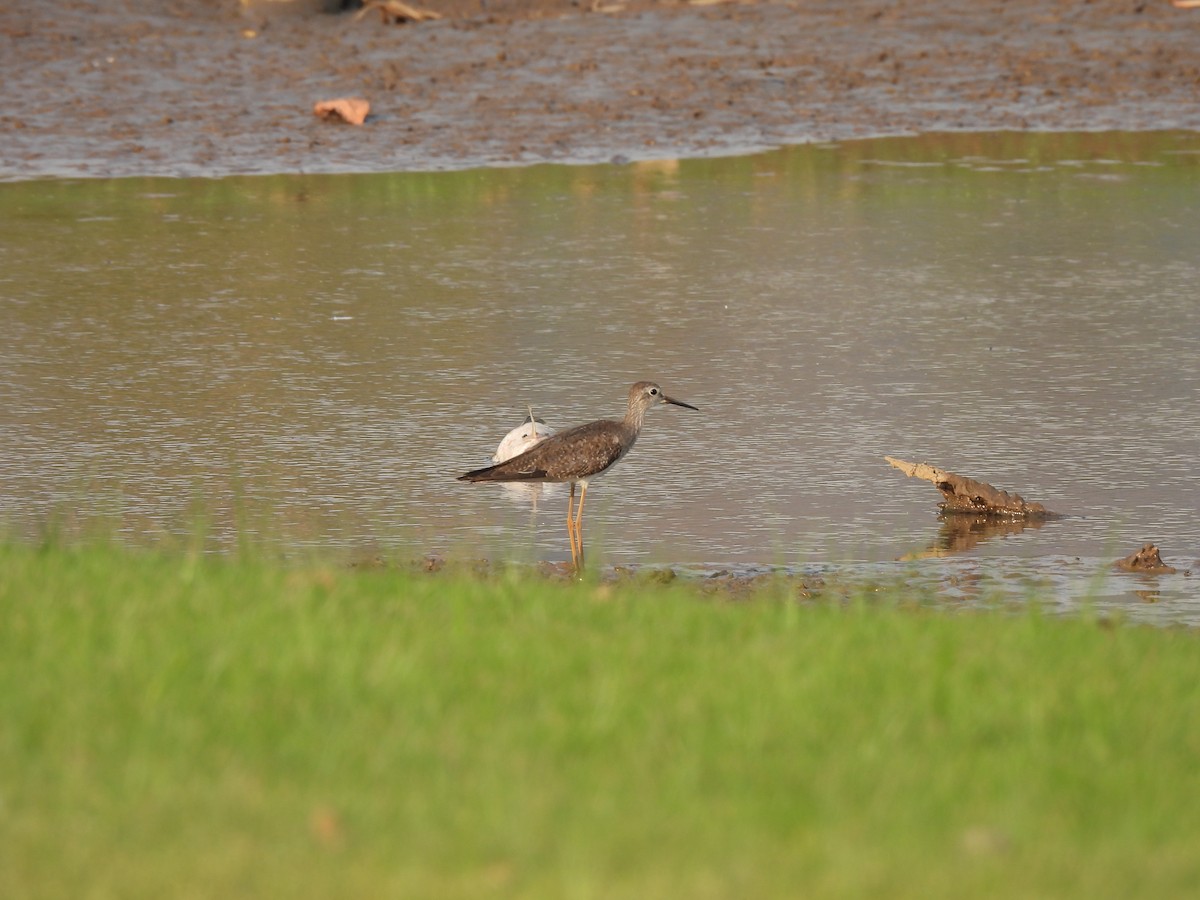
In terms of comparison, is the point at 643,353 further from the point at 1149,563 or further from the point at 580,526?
the point at 1149,563

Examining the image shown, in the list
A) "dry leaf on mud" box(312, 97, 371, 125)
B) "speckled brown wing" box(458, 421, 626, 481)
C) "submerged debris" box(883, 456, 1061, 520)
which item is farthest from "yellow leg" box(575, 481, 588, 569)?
"dry leaf on mud" box(312, 97, 371, 125)

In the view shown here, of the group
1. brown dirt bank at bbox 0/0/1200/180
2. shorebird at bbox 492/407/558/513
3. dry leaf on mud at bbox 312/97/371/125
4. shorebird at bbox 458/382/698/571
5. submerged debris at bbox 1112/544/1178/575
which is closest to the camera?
submerged debris at bbox 1112/544/1178/575

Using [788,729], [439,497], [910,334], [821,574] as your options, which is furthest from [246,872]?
[910,334]

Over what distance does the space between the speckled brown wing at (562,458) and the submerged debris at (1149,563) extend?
2115 millimetres

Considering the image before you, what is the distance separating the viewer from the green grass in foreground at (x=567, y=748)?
4047mm

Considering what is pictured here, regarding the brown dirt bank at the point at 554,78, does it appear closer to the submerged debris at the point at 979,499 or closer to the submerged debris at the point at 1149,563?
the submerged debris at the point at 979,499

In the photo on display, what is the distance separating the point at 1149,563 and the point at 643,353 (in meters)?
4.15

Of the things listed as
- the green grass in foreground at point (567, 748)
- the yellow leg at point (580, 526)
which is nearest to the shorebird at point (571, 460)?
the yellow leg at point (580, 526)

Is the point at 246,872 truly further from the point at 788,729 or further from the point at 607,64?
the point at 607,64

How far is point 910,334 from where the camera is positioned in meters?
11.6

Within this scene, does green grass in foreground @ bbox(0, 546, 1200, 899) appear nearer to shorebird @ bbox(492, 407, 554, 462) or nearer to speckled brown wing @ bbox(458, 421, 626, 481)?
speckled brown wing @ bbox(458, 421, 626, 481)

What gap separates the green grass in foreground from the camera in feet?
13.3

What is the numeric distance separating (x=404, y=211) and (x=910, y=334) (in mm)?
5086

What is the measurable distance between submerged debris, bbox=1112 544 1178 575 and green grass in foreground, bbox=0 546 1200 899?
5.40 ft
